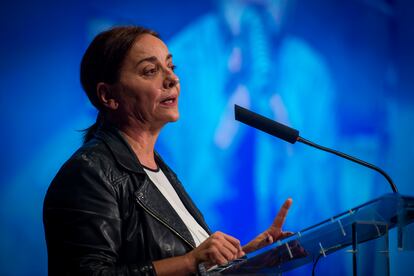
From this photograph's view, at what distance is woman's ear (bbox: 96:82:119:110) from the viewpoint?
1.81m

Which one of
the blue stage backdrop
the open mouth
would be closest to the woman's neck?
the open mouth

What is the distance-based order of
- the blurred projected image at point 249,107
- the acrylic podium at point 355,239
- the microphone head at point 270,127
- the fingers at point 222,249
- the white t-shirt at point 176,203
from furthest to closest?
the blurred projected image at point 249,107 < the white t-shirt at point 176,203 < the microphone head at point 270,127 < the fingers at point 222,249 < the acrylic podium at point 355,239

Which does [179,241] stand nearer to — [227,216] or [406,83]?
[227,216]

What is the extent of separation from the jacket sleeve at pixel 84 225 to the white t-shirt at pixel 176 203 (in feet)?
0.78

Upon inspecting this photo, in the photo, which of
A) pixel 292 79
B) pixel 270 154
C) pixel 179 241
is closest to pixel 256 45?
pixel 292 79

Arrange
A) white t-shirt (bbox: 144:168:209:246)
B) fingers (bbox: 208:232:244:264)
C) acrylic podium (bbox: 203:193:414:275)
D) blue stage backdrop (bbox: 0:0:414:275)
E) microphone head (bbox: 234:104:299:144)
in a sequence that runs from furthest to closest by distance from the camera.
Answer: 1. blue stage backdrop (bbox: 0:0:414:275)
2. white t-shirt (bbox: 144:168:209:246)
3. microphone head (bbox: 234:104:299:144)
4. fingers (bbox: 208:232:244:264)
5. acrylic podium (bbox: 203:193:414:275)

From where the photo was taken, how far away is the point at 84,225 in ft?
4.81

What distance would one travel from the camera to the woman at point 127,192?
4.78 feet

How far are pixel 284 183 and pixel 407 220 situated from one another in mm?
2191

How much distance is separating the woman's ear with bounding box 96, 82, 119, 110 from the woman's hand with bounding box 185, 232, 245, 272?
0.59m

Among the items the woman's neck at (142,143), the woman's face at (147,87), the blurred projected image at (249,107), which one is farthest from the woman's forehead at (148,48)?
the blurred projected image at (249,107)

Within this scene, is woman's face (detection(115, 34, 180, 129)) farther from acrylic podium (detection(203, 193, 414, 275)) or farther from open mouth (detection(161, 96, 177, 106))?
acrylic podium (detection(203, 193, 414, 275))

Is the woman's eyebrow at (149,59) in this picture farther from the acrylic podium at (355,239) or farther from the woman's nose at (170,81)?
the acrylic podium at (355,239)

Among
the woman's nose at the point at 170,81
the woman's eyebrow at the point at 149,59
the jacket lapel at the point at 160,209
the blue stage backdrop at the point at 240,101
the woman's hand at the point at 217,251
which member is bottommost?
the woman's hand at the point at 217,251
